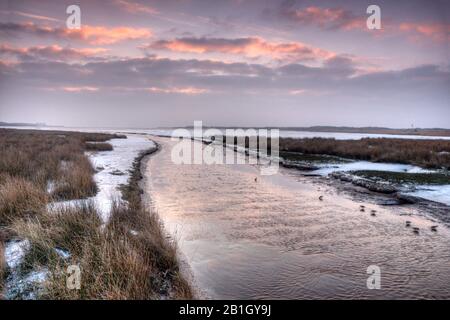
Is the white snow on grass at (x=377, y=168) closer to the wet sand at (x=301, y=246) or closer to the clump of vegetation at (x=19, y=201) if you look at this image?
the wet sand at (x=301, y=246)

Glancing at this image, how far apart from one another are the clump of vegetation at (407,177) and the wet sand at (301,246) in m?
5.21

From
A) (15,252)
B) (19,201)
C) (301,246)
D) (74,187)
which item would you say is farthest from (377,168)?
(15,252)

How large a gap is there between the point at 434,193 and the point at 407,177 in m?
4.50

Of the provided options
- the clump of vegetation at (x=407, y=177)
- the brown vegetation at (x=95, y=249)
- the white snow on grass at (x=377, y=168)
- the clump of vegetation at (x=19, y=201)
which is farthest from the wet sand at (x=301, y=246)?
the white snow on grass at (x=377, y=168)

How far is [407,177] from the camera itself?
19.8 metres

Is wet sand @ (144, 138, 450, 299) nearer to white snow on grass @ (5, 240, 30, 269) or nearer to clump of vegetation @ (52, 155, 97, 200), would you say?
clump of vegetation @ (52, 155, 97, 200)

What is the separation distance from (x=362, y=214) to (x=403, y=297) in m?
6.29

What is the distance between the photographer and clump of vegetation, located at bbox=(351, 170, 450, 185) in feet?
59.9

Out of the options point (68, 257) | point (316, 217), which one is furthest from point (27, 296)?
point (316, 217)

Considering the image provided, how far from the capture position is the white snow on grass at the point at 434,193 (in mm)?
14505

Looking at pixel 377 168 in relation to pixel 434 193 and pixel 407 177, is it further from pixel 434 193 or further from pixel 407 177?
pixel 434 193

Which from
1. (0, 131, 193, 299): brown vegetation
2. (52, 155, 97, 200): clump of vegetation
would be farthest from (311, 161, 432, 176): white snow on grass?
(0, 131, 193, 299): brown vegetation

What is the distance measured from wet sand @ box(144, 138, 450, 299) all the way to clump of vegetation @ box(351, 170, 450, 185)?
5.21m
